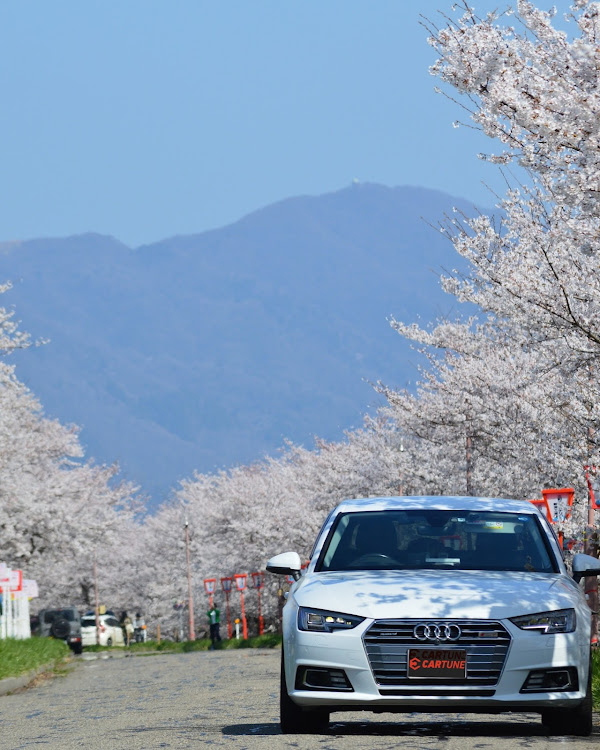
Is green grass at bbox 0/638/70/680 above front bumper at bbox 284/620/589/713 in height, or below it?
below

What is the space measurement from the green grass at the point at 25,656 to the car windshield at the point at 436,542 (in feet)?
37.4

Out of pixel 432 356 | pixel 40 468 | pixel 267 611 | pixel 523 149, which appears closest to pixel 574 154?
pixel 523 149

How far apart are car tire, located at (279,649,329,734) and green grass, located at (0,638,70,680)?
36.7ft

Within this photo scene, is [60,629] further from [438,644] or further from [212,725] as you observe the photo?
[438,644]

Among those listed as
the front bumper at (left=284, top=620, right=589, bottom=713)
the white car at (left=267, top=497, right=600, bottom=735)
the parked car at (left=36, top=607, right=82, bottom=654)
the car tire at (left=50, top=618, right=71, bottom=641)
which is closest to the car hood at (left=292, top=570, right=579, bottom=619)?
the white car at (left=267, top=497, right=600, bottom=735)

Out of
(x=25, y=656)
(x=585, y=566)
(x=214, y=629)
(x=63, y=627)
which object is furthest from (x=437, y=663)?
(x=63, y=627)

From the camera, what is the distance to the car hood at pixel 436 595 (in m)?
8.23

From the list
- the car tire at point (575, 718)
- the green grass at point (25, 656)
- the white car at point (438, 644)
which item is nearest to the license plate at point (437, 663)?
the white car at point (438, 644)

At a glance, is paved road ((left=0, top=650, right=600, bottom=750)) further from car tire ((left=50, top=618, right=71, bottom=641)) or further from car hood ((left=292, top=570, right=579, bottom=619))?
car tire ((left=50, top=618, right=71, bottom=641))

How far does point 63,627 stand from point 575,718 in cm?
4636

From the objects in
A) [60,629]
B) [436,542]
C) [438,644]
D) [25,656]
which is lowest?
[60,629]

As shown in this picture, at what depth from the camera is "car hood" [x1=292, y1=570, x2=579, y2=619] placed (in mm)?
8227

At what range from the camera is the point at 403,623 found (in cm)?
820

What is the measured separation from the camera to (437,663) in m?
8.24
